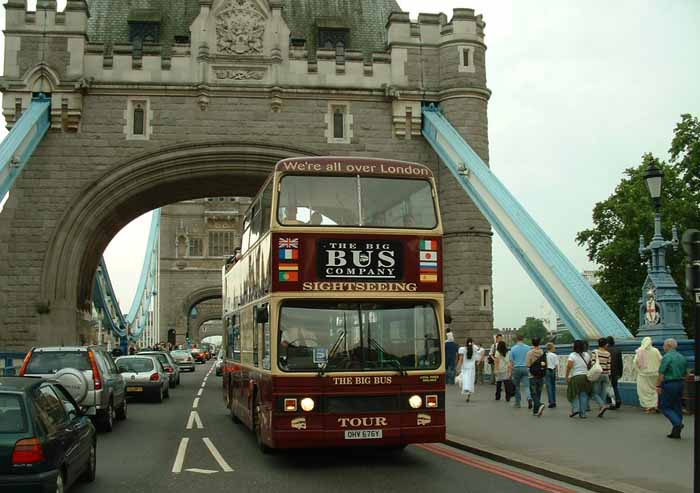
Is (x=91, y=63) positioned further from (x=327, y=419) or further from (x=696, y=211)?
(x=696, y=211)

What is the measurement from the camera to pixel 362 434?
10.3m

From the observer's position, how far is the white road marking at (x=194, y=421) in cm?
1561

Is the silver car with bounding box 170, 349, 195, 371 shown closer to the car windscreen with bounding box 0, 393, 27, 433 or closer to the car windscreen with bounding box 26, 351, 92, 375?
the car windscreen with bounding box 26, 351, 92, 375

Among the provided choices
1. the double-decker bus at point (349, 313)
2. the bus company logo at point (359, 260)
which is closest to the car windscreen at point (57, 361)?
the double-decker bus at point (349, 313)

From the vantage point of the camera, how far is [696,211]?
125ft

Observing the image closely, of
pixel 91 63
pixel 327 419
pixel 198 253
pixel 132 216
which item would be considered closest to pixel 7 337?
pixel 132 216

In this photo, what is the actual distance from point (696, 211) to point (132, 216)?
75.4 feet

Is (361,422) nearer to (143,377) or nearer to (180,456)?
(180,456)

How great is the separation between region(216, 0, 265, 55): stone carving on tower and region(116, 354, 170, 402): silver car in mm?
10954

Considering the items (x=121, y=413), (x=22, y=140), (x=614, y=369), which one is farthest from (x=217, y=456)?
(x=22, y=140)

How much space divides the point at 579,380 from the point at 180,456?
23.7 ft

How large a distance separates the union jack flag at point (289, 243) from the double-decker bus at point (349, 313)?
1cm

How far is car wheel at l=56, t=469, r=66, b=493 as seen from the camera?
24.3 ft

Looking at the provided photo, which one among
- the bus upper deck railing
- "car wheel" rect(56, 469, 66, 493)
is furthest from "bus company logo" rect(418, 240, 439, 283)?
the bus upper deck railing
